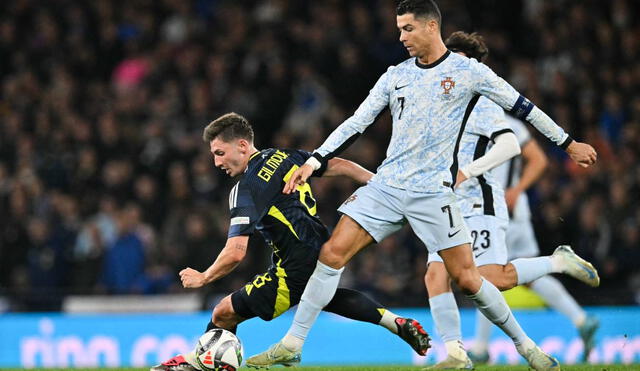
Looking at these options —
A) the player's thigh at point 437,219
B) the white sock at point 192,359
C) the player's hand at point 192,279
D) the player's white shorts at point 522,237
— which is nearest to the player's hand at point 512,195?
the player's white shorts at point 522,237

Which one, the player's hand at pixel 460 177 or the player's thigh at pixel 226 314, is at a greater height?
the player's hand at pixel 460 177

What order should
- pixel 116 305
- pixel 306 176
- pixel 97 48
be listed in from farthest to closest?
1. pixel 97 48
2. pixel 116 305
3. pixel 306 176

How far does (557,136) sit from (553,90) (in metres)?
6.94

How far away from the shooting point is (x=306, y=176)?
6188 millimetres

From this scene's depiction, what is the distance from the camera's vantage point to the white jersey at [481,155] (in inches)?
290

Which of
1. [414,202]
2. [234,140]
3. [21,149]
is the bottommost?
[414,202]

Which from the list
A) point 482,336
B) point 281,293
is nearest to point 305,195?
point 281,293

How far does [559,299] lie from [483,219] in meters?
2.02

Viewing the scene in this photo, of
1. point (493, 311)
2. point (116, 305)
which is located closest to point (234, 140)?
point (493, 311)

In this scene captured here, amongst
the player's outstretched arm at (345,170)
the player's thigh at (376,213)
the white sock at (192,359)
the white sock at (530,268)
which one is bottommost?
the white sock at (192,359)

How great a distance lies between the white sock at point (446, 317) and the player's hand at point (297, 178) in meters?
1.59

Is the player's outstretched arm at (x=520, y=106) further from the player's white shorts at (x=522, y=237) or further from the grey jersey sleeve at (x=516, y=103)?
the player's white shorts at (x=522, y=237)

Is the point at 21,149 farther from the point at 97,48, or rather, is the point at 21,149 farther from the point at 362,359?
the point at 362,359

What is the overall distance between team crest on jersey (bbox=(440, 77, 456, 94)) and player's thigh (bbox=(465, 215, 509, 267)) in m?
1.47
